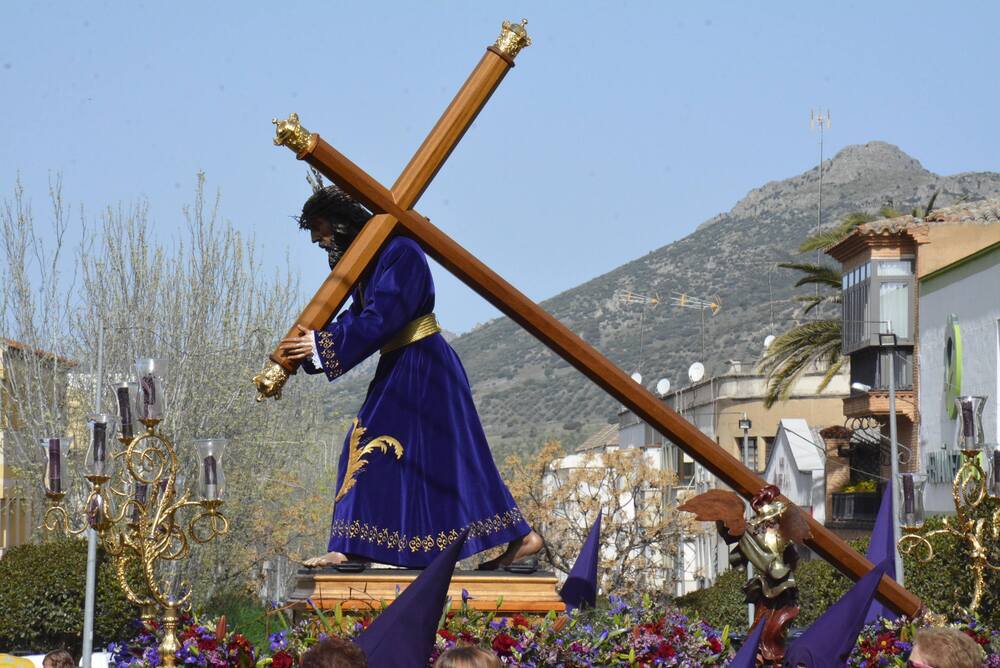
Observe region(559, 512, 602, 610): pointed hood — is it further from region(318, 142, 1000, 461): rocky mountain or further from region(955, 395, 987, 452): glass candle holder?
region(318, 142, 1000, 461): rocky mountain

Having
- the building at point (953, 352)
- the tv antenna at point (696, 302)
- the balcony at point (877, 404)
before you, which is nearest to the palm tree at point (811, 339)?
the balcony at point (877, 404)

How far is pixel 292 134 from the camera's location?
6613 mm

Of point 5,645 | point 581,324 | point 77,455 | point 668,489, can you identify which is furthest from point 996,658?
point 581,324

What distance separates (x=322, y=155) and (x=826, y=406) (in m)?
44.7

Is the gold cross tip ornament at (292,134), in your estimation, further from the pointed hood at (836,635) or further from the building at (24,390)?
the building at (24,390)

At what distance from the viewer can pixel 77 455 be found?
99.7 feet

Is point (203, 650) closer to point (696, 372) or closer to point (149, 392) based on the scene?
point (149, 392)

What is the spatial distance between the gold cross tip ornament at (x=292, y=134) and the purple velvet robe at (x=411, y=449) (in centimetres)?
59

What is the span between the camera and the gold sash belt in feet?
23.2

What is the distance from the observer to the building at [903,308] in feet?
118

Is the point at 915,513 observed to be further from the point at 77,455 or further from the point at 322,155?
the point at 77,455

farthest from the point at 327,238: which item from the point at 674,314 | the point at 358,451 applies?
the point at 674,314

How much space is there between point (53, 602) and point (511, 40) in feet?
45.0

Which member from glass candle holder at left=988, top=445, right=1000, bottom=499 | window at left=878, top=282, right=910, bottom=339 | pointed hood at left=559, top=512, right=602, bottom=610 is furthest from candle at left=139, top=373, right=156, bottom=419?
window at left=878, top=282, right=910, bottom=339
